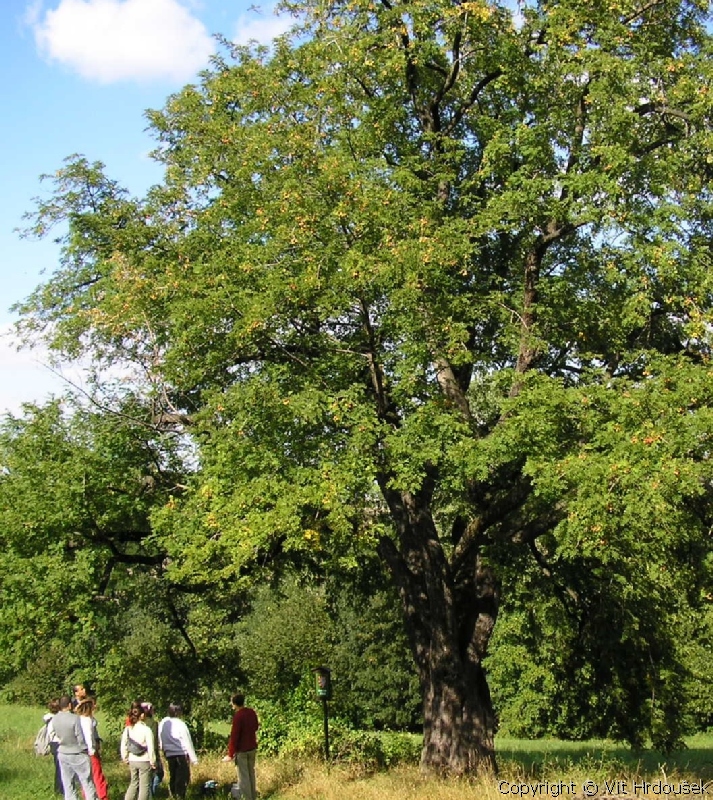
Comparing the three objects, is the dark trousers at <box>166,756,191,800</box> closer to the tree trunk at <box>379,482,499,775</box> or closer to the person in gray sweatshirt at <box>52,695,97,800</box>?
the person in gray sweatshirt at <box>52,695,97,800</box>

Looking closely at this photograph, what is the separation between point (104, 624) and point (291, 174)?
7.11 meters

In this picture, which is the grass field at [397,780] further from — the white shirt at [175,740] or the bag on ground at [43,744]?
the white shirt at [175,740]

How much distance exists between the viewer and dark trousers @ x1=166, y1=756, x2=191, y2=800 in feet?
42.2

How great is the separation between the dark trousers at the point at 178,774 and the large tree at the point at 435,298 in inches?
109

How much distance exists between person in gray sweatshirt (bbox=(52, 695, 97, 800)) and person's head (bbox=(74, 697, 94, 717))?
114mm

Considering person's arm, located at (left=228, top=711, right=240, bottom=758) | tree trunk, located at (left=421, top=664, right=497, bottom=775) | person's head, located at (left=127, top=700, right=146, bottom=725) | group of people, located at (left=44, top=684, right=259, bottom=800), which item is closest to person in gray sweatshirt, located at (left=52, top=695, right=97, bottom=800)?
group of people, located at (left=44, top=684, right=259, bottom=800)

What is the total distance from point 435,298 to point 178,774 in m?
7.73

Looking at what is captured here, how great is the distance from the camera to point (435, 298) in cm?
1323

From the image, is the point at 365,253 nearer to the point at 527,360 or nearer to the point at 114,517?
the point at 527,360

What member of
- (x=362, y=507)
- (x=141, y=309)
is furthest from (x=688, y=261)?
(x=141, y=309)

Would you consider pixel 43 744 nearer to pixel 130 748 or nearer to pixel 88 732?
pixel 130 748

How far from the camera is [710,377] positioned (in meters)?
11.4

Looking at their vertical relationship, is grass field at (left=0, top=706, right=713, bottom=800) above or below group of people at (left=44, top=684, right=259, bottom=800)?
below

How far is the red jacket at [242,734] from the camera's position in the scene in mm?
11461
